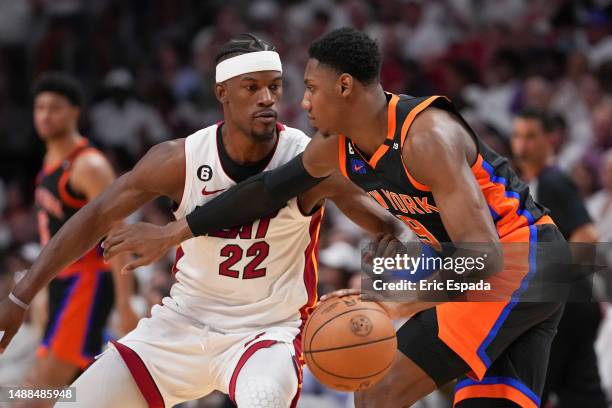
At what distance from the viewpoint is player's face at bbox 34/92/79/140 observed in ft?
24.2

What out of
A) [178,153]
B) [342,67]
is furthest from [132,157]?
[342,67]

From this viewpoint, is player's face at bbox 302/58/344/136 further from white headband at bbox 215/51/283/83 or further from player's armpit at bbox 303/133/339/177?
white headband at bbox 215/51/283/83

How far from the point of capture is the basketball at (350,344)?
423 centimetres

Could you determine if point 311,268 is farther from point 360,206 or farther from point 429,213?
point 429,213

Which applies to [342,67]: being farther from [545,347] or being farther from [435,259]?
[545,347]

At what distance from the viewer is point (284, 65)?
12.6 m

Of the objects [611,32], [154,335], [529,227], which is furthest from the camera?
[611,32]

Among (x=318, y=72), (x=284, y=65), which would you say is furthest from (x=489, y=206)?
(x=284, y=65)

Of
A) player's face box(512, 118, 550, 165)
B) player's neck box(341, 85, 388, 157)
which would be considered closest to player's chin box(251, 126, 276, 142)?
player's neck box(341, 85, 388, 157)

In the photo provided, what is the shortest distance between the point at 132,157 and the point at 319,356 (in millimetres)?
8515

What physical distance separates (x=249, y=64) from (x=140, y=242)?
1055 millimetres

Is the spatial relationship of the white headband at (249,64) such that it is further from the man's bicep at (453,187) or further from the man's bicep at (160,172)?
the man's bicep at (453,187)

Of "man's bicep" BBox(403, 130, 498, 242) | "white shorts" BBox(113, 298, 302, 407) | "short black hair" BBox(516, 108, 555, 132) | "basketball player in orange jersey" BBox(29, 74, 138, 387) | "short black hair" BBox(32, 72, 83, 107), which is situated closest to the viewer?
"man's bicep" BBox(403, 130, 498, 242)

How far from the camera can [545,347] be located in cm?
475
